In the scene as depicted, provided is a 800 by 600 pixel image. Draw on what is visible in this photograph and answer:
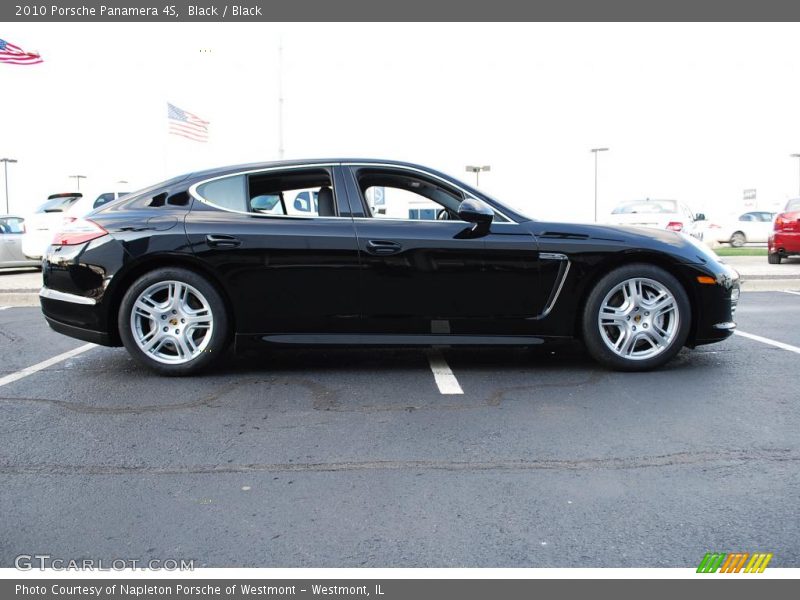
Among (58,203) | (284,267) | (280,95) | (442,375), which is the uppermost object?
(280,95)

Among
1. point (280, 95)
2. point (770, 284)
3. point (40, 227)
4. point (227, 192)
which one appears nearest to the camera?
point (227, 192)

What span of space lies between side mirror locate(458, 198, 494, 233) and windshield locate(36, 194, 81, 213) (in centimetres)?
1112

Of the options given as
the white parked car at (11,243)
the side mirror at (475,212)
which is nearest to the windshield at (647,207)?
the side mirror at (475,212)

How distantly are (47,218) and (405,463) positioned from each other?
12217 millimetres

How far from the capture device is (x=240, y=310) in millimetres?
4859

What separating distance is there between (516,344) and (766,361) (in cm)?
196

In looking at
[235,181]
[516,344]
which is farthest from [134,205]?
[516,344]

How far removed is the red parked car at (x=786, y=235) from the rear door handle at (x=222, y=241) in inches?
489

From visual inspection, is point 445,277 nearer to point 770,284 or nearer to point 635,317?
point 635,317

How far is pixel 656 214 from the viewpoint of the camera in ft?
44.9

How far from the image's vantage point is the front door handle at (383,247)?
189 inches

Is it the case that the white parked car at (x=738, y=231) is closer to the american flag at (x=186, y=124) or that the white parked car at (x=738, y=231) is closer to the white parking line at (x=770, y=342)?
the american flag at (x=186, y=124)

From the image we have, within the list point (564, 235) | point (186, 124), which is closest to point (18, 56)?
point (186, 124)

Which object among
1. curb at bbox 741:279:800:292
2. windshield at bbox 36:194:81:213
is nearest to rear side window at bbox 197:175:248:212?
curb at bbox 741:279:800:292
